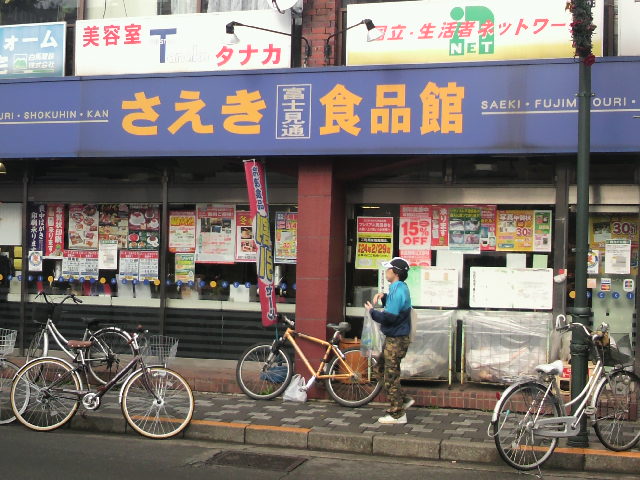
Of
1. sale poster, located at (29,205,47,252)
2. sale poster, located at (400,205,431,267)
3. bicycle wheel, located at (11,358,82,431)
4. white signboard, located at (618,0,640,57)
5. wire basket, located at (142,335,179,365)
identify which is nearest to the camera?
bicycle wheel, located at (11,358,82,431)

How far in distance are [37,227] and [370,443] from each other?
6514mm

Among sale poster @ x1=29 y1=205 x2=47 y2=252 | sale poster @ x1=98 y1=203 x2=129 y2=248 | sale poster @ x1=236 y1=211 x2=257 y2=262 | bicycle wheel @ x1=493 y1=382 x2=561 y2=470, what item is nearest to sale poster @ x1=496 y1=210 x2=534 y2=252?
bicycle wheel @ x1=493 y1=382 x2=561 y2=470

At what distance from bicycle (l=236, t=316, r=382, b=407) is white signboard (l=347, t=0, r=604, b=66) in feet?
11.4

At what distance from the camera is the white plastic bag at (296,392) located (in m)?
9.45

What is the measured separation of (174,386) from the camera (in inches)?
310

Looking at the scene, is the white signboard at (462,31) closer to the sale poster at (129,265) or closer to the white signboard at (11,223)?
the sale poster at (129,265)

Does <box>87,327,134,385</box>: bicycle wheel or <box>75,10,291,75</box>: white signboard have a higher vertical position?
<box>75,10,291,75</box>: white signboard

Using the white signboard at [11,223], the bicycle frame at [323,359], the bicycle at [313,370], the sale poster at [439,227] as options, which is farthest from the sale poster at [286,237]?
the white signboard at [11,223]

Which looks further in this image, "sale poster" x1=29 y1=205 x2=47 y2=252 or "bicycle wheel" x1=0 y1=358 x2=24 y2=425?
"sale poster" x1=29 y1=205 x2=47 y2=252

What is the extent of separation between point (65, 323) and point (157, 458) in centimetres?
489

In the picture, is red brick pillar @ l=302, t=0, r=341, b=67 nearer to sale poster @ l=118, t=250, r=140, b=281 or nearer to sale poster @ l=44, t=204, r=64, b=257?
sale poster @ l=118, t=250, r=140, b=281

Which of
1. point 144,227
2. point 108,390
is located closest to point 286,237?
→ point 144,227

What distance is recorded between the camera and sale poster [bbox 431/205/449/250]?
10.1m

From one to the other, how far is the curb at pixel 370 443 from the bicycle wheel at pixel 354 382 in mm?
1381
